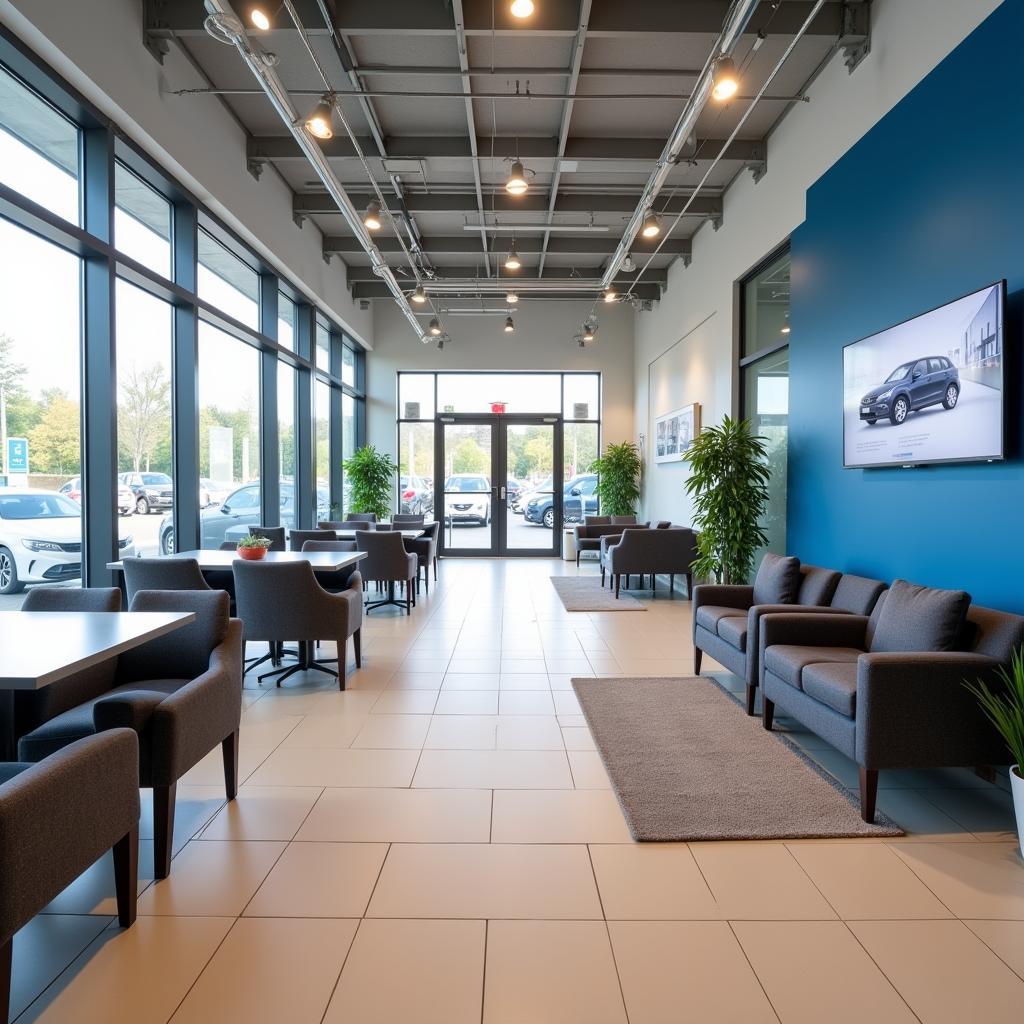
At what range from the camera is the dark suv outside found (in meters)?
3.72

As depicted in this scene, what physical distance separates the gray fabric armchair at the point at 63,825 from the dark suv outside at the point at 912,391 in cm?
407

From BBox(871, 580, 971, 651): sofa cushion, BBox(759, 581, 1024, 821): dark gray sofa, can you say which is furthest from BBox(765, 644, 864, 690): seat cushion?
BBox(871, 580, 971, 651): sofa cushion

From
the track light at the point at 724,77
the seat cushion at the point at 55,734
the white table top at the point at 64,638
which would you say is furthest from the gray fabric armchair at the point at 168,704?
the track light at the point at 724,77

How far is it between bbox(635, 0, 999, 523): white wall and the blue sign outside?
220 inches

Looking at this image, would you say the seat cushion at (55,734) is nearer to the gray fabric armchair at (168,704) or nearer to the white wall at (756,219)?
the gray fabric armchair at (168,704)

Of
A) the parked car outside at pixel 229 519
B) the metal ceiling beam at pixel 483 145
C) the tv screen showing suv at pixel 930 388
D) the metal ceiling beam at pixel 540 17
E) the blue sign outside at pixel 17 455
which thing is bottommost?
the parked car outside at pixel 229 519

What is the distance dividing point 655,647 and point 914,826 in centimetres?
320

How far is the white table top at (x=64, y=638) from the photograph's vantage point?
6.47 feet

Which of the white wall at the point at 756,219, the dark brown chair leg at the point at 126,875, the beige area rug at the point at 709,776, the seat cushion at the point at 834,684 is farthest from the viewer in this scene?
the white wall at the point at 756,219

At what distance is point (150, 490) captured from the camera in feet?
18.7

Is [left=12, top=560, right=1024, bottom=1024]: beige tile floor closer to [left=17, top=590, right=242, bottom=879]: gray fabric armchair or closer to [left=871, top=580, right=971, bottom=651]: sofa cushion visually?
[left=17, top=590, right=242, bottom=879]: gray fabric armchair

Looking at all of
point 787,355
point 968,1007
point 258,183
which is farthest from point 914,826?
point 258,183

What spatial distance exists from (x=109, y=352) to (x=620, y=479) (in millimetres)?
8911

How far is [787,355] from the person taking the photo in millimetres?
6379
